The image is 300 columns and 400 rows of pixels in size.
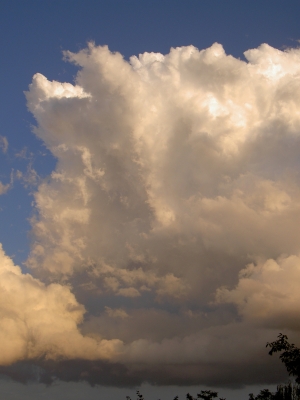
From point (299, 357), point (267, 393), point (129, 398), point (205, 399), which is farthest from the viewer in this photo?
point (129, 398)

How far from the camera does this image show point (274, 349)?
39.1m

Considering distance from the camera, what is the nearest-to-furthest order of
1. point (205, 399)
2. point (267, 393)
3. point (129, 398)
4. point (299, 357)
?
point (299, 357), point (267, 393), point (205, 399), point (129, 398)

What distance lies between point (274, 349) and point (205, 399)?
80.5 meters

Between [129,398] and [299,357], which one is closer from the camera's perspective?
[299,357]

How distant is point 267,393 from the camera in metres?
104

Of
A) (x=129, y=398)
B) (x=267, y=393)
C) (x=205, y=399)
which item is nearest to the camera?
(x=267, y=393)

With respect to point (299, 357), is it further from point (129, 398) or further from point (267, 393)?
point (129, 398)

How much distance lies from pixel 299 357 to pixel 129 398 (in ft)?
350

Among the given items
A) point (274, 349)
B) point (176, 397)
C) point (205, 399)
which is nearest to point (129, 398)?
point (176, 397)

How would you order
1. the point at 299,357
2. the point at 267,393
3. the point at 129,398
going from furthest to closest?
1. the point at 129,398
2. the point at 267,393
3. the point at 299,357

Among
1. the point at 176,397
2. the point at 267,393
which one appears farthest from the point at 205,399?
the point at 176,397

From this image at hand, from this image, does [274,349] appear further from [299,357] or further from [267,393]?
[267,393]

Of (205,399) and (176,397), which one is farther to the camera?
(176,397)

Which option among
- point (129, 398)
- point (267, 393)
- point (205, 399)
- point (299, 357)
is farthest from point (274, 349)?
point (129, 398)
